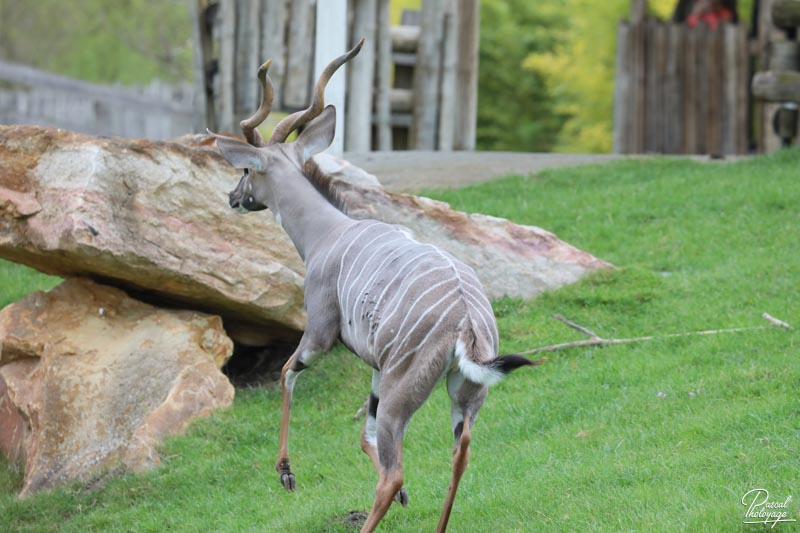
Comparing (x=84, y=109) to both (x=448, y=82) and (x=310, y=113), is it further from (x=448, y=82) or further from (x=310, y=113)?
(x=310, y=113)

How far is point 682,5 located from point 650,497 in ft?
45.7

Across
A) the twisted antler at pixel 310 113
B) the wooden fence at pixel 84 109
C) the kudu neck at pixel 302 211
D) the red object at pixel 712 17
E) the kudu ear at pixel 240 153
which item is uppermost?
the red object at pixel 712 17

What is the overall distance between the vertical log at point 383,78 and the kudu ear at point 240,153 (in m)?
6.07

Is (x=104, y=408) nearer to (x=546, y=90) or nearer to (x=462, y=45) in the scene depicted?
(x=462, y=45)

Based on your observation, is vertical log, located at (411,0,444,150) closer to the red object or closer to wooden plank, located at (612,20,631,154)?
wooden plank, located at (612,20,631,154)

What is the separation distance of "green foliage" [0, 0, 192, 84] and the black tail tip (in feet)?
86.9

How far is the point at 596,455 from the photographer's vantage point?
5.45 meters

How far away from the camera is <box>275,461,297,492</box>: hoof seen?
17.4ft

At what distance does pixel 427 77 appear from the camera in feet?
39.6

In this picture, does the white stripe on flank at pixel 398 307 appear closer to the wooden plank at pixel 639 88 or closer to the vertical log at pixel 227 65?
the vertical log at pixel 227 65

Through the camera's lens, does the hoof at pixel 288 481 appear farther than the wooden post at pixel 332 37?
No

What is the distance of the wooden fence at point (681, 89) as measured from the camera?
45.1 feet

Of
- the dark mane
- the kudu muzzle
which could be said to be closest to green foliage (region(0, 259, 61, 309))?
the kudu muzzle

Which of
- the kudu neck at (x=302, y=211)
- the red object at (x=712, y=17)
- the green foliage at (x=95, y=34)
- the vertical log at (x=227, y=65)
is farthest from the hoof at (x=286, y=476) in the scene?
the green foliage at (x=95, y=34)
